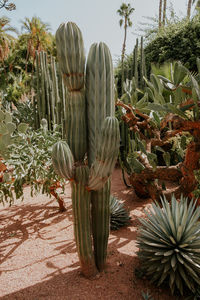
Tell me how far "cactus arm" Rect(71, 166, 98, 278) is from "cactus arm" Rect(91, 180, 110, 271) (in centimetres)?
11

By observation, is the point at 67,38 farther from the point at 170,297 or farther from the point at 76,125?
the point at 170,297

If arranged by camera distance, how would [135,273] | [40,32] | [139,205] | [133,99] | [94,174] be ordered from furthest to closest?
[40,32] → [139,205] → [133,99] → [135,273] → [94,174]

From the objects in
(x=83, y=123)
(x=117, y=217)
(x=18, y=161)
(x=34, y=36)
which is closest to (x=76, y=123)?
(x=83, y=123)

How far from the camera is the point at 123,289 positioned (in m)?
2.12

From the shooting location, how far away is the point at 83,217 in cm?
211

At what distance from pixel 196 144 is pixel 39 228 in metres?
2.51

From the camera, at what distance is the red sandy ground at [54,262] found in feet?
6.93

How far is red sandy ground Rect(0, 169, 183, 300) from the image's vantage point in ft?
6.93

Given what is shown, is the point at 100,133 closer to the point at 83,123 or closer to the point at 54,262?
the point at 83,123

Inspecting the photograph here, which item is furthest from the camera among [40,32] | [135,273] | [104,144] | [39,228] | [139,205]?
[40,32]

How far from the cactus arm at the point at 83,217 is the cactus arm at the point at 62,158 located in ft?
0.34

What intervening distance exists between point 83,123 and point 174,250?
1.33 metres

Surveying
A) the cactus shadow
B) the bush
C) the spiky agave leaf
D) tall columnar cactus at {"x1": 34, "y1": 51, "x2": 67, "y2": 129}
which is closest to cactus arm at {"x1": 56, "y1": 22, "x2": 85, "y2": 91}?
the spiky agave leaf

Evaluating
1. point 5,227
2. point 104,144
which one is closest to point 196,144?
point 104,144
